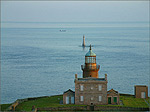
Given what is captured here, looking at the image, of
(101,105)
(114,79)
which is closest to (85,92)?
(101,105)

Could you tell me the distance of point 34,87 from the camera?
64.6 m

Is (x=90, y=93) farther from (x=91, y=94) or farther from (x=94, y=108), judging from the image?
(x=94, y=108)

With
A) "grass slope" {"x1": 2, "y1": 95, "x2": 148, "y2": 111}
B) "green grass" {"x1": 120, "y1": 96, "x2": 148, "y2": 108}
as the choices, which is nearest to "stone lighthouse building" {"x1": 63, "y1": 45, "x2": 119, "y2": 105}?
"grass slope" {"x1": 2, "y1": 95, "x2": 148, "y2": 111}

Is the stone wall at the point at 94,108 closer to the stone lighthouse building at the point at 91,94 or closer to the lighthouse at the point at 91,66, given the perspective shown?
the stone lighthouse building at the point at 91,94

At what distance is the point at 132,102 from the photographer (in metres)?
43.0

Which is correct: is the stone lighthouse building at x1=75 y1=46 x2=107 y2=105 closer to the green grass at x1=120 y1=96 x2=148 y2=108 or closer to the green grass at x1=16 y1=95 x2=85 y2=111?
the green grass at x1=16 y1=95 x2=85 y2=111

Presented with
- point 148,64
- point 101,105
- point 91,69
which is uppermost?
point 148,64

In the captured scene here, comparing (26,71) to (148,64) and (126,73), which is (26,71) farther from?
(148,64)

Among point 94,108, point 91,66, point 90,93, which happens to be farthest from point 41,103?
point 91,66

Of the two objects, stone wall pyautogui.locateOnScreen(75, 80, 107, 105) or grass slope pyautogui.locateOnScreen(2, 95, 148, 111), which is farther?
stone wall pyautogui.locateOnScreen(75, 80, 107, 105)

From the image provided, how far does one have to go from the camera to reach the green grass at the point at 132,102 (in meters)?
41.3

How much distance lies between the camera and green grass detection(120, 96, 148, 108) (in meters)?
41.3

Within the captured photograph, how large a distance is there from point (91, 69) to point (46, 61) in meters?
56.5

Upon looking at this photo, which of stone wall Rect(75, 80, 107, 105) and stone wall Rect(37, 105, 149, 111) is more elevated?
stone wall Rect(75, 80, 107, 105)
